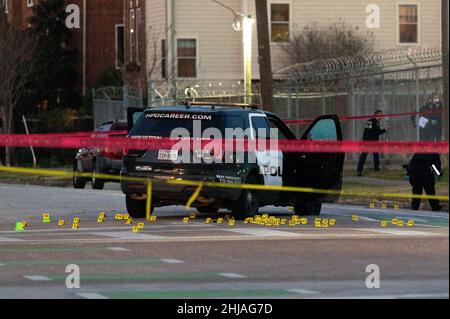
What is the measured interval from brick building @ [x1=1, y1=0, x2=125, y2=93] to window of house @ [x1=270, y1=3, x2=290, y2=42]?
944 centimetres

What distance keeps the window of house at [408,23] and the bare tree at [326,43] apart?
5.14ft

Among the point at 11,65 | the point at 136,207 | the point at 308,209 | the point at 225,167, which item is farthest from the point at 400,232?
the point at 11,65

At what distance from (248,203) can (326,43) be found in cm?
2861

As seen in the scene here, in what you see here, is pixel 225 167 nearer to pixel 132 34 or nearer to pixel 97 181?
pixel 97 181

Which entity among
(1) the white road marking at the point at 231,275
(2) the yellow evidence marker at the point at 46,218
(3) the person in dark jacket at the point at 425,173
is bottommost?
(2) the yellow evidence marker at the point at 46,218

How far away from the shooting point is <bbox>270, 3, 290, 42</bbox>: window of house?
4941 centimetres

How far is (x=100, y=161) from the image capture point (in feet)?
103

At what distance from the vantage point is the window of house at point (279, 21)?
4941 cm

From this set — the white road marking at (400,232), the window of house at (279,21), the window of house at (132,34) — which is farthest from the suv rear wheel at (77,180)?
the window of house at (132,34)

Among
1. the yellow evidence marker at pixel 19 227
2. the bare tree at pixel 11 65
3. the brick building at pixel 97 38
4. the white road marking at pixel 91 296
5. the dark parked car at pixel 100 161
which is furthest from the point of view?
the brick building at pixel 97 38

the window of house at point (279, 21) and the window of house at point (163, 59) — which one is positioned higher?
the window of house at point (279, 21)

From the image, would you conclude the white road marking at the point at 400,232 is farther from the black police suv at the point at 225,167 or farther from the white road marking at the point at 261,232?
the black police suv at the point at 225,167
